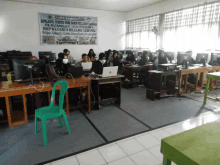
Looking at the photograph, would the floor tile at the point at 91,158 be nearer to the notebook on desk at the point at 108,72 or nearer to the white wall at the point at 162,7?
the notebook on desk at the point at 108,72

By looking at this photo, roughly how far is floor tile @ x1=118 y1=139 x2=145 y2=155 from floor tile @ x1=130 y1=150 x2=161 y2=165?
0.07m

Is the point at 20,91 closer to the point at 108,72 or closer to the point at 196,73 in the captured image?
the point at 108,72

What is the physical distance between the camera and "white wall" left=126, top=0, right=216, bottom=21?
19.8ft

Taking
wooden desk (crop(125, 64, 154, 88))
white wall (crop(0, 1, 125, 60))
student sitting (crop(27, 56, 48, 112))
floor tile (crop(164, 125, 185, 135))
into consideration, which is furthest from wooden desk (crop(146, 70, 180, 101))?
white wall (crop(0, 1, 125, 60))

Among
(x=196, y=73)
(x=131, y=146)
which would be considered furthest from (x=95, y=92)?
(x=196, y=73)

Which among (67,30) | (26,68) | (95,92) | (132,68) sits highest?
(67,30)

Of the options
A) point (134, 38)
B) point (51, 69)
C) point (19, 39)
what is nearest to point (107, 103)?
point (51, 69)

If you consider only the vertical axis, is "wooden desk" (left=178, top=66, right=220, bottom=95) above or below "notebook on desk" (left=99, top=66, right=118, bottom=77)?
below

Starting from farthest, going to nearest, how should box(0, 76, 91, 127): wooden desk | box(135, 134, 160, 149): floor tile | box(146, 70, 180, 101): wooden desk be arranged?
box(146, 70, 180, 101): wooden desk < box(0, 76, 91, 127): wooden desk < box(135, 134, 160, 149): floor tile

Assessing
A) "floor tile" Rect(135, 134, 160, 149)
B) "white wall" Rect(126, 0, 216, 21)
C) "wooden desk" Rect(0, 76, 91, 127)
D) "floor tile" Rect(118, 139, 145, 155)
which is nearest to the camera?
"floor tile" Rect(118, 139, 145, 155)

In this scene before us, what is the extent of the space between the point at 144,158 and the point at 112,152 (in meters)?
0.41

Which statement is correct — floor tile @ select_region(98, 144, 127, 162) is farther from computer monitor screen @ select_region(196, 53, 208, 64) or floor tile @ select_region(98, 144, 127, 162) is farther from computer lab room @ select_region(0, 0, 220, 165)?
computer monitor screen @ select_region(196, 53, 208, 64)

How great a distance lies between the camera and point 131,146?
7.00 feet

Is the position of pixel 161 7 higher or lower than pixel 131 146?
higher
